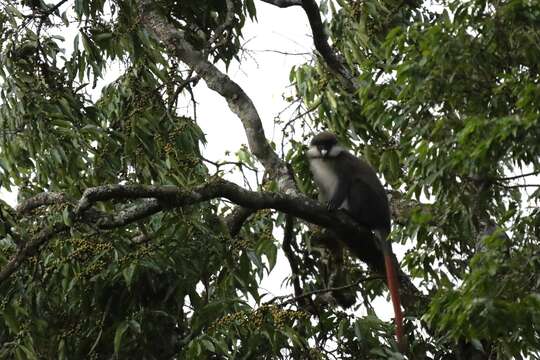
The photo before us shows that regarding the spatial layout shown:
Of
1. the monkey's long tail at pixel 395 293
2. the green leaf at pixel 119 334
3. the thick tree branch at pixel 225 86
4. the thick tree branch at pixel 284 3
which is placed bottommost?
the green leaf at pixel 119 334

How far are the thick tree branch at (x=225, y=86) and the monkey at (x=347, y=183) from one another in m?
0.73

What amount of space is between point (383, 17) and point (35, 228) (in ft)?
6.15

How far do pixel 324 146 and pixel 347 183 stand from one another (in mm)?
301

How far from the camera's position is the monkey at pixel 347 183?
529 cm

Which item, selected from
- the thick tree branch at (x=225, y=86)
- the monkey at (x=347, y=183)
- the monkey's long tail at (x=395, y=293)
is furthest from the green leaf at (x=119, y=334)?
the monkey at (x=347, y=183)

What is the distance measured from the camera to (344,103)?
15.3 feet

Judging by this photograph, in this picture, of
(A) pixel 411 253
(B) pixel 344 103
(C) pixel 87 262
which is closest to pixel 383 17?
(B) pixel 344 103

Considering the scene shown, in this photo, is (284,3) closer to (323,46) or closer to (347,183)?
(323,46)

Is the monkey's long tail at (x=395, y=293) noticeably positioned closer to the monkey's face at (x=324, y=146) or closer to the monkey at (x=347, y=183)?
the monkey at (x=347, y=183)

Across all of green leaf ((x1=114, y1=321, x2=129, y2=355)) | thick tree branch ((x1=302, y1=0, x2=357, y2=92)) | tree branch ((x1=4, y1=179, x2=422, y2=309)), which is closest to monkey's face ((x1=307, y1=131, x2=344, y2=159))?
thick tree branch ((x1=302, y1=0, x2=357, y2=92))

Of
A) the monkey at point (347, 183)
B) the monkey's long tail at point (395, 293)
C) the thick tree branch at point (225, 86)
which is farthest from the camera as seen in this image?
the monkey at point (347, 183)

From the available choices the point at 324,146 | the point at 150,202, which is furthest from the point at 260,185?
the point at 324,146

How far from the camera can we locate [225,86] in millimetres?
4438

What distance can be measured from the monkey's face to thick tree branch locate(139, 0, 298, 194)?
2.96ft
